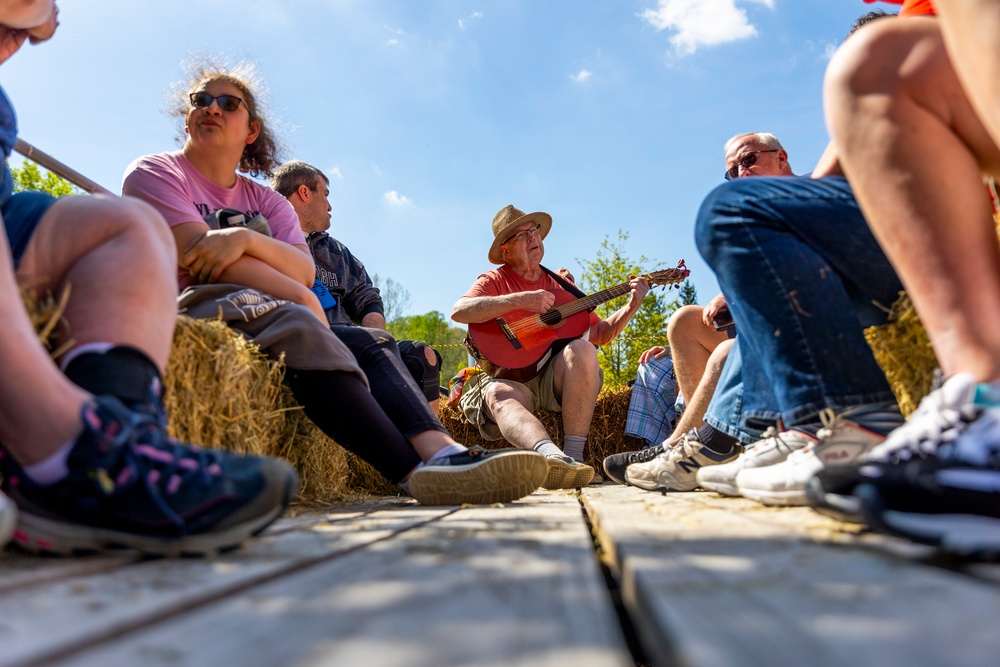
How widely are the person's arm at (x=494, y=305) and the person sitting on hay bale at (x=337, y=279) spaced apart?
0.64 meters

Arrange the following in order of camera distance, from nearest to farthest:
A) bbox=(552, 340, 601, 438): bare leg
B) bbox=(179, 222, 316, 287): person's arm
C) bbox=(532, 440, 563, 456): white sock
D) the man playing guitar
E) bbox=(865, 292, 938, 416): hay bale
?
bbox=(865, 292, 938, 416): hay bale, bbox=(179, 222, 316, 287): person's arm, bbox=(532, 440, 563, 456): white sock, the man playing guitar, bbox=(552, 340, 601, 438): bare leg

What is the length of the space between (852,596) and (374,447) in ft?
5.23

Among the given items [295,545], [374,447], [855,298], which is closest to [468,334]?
[374,447]

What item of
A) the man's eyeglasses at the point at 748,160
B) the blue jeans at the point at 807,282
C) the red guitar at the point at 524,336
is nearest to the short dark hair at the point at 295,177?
the red guitar at the point at 524,336

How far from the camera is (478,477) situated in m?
1.78

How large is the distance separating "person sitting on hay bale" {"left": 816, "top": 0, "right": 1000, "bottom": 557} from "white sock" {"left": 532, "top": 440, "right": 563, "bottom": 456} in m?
2.10

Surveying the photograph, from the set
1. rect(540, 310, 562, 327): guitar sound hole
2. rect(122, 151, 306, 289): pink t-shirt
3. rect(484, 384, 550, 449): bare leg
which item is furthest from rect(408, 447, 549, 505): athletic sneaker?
rect(540, 310, 562, 327): guitar sound hole

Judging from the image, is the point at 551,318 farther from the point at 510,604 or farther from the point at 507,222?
the point at 510,604

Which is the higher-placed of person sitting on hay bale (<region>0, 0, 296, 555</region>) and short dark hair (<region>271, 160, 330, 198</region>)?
short dark hair (<region>271, 160, 330, 198</region>)

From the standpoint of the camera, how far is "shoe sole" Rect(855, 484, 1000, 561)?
26.1 inches

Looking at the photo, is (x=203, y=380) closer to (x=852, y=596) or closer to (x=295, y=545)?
(x=295, y=545)

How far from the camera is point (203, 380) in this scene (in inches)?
74.0

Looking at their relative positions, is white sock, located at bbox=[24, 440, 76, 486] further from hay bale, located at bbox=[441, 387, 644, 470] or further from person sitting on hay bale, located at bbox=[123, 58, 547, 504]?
hay bale, located at bbox=[441, 387, 644, 470]

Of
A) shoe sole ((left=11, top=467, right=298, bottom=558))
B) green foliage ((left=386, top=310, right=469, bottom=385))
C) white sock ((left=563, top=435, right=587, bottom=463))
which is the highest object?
green foliage ((left=386, top=310, right=469, bottom=385))
